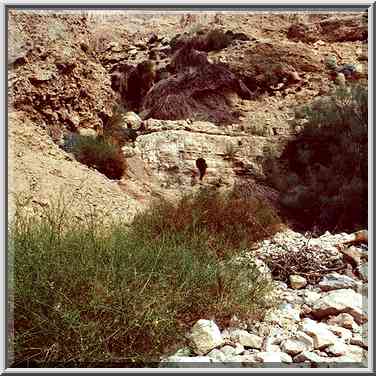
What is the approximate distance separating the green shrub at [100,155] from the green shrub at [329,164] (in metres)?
2.00

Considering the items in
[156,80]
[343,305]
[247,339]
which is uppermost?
[156,80]

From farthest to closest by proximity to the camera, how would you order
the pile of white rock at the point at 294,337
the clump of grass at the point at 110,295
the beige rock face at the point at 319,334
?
the beige rock face at the point at 319,334, the pile of white rock at the point at 294,337, the clump of grass at the point at 110,295

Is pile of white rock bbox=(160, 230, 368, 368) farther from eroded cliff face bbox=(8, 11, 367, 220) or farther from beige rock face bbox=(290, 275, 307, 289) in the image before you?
eroded cliff face bbox=(8, 11, 367, 220)

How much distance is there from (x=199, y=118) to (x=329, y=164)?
2.18m

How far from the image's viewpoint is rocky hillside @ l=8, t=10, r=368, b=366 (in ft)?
8.95

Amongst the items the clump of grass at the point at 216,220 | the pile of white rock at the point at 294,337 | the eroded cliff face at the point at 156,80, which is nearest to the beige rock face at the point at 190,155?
the eroded cliff face at the point at 156,80

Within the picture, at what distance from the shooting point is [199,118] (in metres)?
7.48

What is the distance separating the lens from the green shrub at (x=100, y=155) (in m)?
5.95

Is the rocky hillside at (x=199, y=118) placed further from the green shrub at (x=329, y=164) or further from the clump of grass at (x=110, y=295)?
the green shrub at (x=329, y=164)

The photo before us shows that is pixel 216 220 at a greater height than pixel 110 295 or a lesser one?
greater

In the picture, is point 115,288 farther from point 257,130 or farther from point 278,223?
point 257,130

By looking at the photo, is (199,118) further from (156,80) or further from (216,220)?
(216,220)

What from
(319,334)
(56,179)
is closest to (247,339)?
(319,334)

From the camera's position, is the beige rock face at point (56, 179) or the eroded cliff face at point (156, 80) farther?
the eroded cliff face at point (156, 80)
